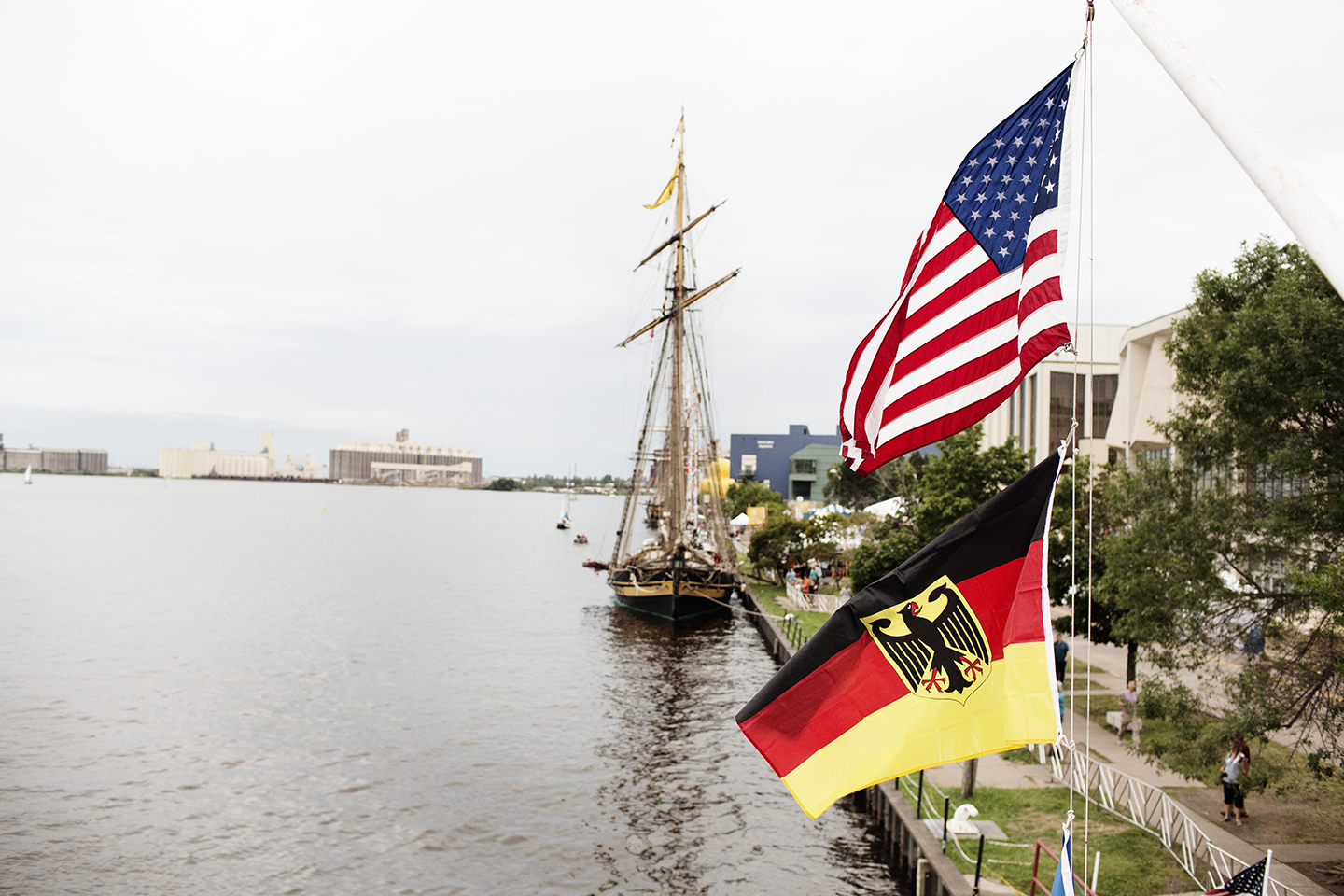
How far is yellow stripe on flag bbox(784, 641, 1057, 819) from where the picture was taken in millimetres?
6203

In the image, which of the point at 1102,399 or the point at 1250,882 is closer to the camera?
the point at 1250,882

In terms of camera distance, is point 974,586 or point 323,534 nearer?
point 974,586

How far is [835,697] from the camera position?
6895 mm

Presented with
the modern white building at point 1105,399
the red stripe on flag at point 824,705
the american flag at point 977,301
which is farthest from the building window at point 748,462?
the red stripe on flag at point 824,705

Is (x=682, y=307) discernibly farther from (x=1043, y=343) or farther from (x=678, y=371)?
(x=1043, y=343)

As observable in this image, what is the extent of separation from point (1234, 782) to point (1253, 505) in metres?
4.68

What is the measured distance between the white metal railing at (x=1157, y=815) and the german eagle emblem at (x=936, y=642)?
17.2 ft

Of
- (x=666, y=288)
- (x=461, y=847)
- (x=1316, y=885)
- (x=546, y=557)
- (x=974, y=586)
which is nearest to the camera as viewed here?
(x=974, y=586)

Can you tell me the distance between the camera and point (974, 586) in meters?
6.65

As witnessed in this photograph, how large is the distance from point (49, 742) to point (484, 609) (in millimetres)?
28757

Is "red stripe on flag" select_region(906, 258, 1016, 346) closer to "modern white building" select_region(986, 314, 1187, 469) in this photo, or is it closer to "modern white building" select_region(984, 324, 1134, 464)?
"modern white building" select_region(986, 314, 1187, 469)

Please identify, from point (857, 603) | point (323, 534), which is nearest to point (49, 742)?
point (857, 603)

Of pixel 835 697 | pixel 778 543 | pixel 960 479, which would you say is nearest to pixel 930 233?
pixel 835 697

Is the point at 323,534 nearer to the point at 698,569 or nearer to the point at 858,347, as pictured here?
the point at 698,569
